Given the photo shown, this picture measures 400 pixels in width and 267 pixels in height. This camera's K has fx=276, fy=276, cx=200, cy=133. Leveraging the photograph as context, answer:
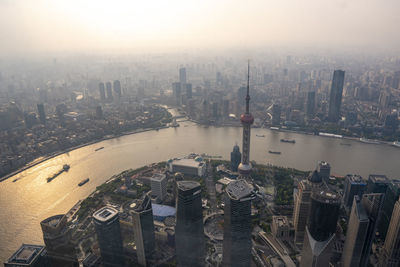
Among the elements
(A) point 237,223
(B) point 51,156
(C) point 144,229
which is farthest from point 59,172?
(A) point 237,223

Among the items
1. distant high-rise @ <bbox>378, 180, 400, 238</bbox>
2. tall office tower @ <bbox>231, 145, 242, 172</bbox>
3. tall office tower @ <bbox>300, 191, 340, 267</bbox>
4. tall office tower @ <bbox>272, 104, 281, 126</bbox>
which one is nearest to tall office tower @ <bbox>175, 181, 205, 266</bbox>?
tall office tower @ <bbox>300, 191, 340, 267</bbox>

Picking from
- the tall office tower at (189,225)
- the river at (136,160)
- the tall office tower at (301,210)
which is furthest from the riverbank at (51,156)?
the tall office tower at (301,210)

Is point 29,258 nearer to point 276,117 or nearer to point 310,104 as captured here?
point 276,117

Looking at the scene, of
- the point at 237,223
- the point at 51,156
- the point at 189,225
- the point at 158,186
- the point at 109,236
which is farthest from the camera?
the point at 51,156

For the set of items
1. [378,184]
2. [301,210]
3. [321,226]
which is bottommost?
[301,210]

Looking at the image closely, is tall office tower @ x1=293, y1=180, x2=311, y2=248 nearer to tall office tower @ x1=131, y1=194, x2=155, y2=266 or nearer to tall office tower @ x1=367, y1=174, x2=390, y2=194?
tall office tower @ x1=367, y1=174, x2=390, y2=194

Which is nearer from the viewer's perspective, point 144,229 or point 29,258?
point 29,258

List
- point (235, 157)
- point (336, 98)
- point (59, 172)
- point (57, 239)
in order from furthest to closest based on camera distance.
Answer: point (336, 98)
point (59, 172)
point (235, 157)
point (57, 239)
